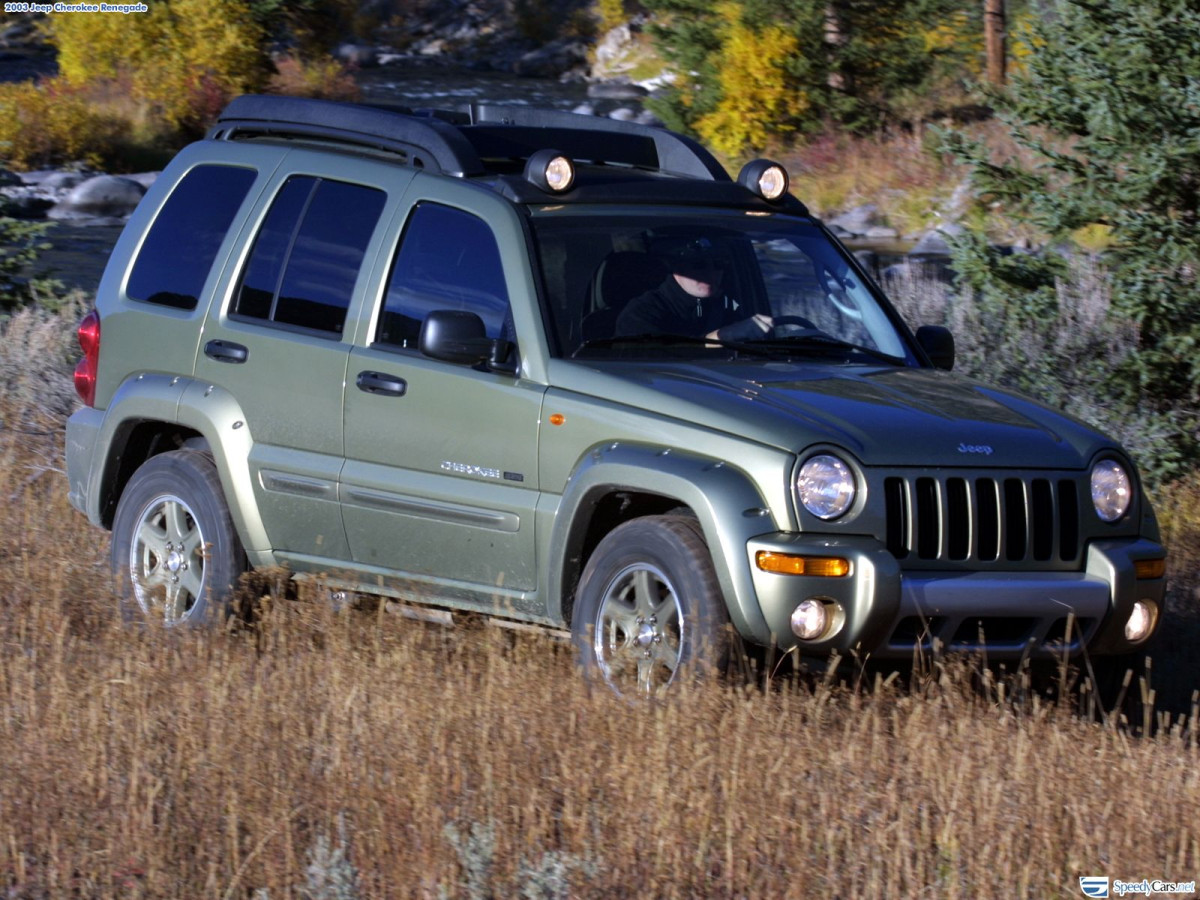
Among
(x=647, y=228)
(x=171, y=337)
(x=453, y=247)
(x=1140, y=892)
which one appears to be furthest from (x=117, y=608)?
(x=1140, y=892)

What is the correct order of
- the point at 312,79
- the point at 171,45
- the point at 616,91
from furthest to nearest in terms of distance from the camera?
the point at 616,91 → the point at 312,79 → the point at 171,45

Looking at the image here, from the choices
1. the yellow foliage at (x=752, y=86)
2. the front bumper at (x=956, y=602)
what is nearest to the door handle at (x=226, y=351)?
the front bumper at (x=956, y=602)

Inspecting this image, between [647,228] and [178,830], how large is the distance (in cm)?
281

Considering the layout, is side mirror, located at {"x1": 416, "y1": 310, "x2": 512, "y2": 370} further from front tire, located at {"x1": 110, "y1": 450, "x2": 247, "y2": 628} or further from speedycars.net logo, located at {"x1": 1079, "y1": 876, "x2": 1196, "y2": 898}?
speedycars.net logo, located at {"x1": 1079, "y1": 876, "x2": 1196, "y2": 898}

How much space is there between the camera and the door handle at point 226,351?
6613mm

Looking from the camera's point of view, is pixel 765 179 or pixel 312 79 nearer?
pixel 765 179

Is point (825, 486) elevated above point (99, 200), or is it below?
above

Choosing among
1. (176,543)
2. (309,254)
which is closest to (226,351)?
(309,254)

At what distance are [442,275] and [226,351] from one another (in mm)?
994

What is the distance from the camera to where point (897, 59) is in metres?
35.1

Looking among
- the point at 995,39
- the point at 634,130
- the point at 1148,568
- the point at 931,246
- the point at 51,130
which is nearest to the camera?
the point at 1148,568

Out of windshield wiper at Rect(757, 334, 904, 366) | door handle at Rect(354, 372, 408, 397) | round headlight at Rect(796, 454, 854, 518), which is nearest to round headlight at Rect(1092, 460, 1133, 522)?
round headlight at Rect(796, 454, 854, 518)

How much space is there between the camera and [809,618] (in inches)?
203

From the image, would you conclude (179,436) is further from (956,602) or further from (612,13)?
(612,13)
